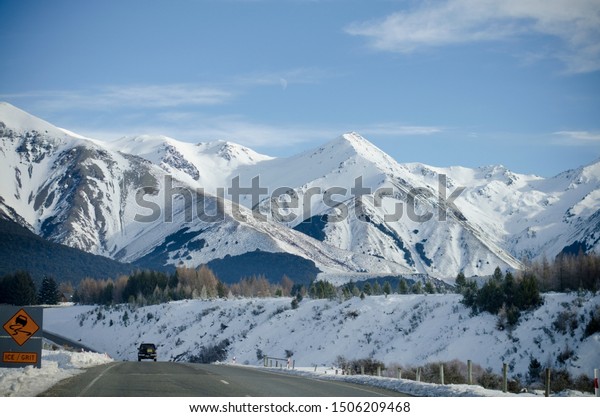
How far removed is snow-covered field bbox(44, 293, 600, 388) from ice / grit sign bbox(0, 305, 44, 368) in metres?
46.3

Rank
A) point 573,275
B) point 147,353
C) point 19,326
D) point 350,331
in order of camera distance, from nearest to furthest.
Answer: point 19,326 < point 147,353 < point 350,331 < point 573,275

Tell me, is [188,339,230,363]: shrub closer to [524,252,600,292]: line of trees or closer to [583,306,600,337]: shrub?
[524,252,600,292]: line of trees

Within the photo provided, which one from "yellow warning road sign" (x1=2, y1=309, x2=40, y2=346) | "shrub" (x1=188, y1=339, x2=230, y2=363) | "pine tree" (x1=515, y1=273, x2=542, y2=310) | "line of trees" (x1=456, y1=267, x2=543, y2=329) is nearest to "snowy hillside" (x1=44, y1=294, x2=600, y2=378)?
"shrub" (x1=188, y1=339, x2=230, y2=363)

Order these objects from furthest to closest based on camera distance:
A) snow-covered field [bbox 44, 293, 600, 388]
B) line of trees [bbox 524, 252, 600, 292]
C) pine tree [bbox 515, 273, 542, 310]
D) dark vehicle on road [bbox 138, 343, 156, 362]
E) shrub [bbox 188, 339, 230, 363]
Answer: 1. shrub [bbox 188, 339, 230, 363]
2. line of trees [bbox 524, 252, 600, 292]
3. pine tree [bbox 515, 273, 542, 310]
4. dark vehicle on road [bbox 138, 343, 156, 362]
5. snow-covered field [bbox 44, 293, 600, 388]

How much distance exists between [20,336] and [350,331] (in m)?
76.2

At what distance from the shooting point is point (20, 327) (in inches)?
1127

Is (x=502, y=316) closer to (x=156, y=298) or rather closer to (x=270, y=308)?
(x=270, y=308)

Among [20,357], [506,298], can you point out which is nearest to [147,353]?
[506,298]

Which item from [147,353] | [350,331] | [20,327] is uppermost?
[20,327]

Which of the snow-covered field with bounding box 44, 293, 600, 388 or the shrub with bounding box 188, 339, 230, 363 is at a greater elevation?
the snow-covered field with bounding box 44, 293, 600, 388

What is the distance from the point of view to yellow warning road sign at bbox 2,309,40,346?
28.5 metres

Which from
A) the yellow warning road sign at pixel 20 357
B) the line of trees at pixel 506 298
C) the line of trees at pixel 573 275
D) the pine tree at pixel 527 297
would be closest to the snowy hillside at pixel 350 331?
the line of trees at pixel 506 298

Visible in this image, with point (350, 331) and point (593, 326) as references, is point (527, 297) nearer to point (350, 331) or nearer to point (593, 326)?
point (593, 326)
